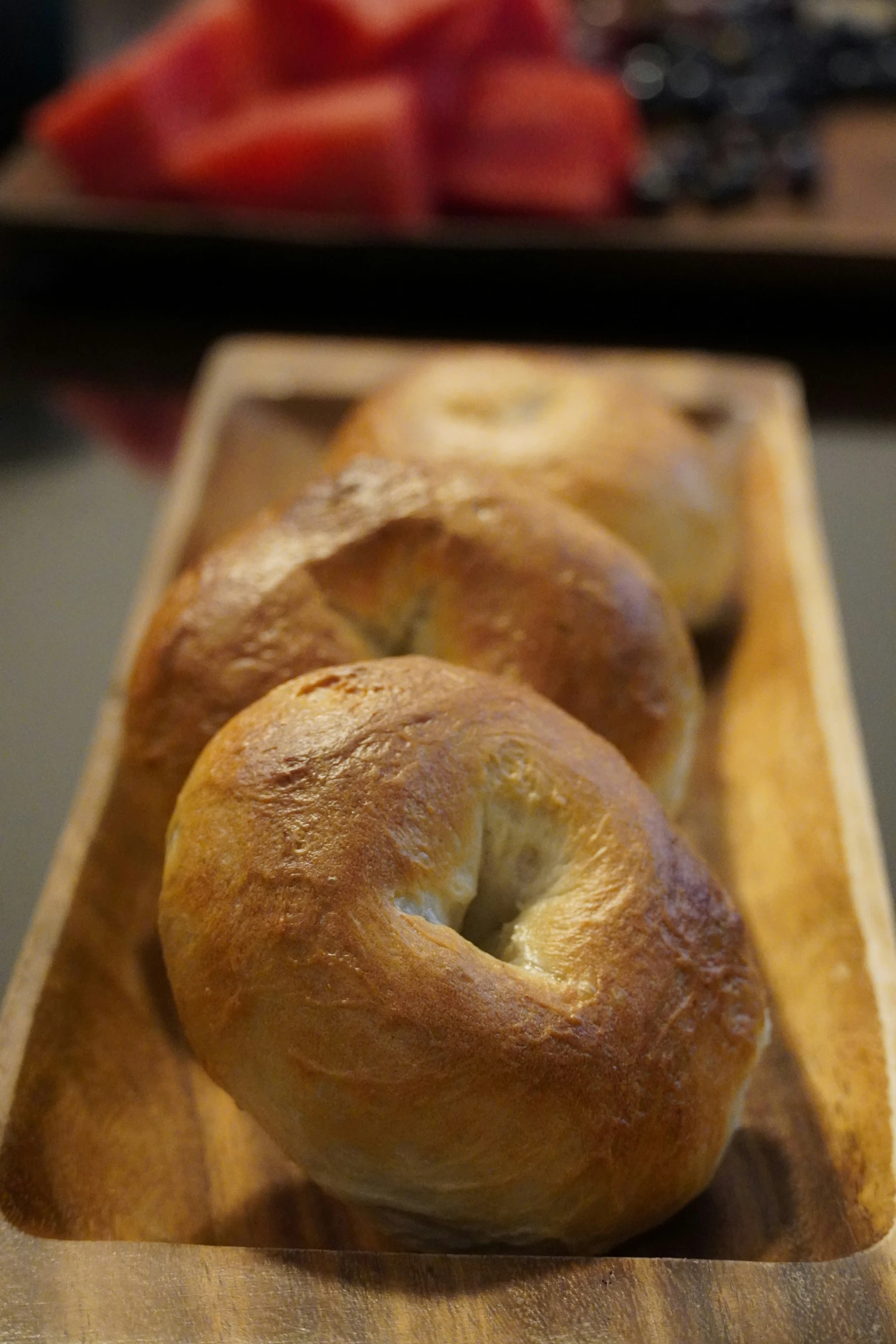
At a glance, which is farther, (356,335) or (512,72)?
(512,72)

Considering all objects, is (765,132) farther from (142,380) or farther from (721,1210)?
(721,1210)

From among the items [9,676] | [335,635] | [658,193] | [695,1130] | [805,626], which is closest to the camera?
[695,1130]

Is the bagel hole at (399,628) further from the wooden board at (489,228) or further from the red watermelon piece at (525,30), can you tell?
the red watermelon piece at (525,30)

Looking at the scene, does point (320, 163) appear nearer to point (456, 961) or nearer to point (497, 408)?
point (497, 408)

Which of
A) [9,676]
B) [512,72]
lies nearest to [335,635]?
[9,676]

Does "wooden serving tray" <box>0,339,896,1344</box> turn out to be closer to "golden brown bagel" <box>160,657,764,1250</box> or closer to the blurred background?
"golden brown bagel" <box>160,657,764,1250</box>

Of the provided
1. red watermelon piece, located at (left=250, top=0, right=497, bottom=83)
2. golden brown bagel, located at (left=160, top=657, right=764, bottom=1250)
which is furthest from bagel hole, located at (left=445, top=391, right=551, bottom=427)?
red watermelon piece, located at (left=250, top=0, right=497, bottom=83)
